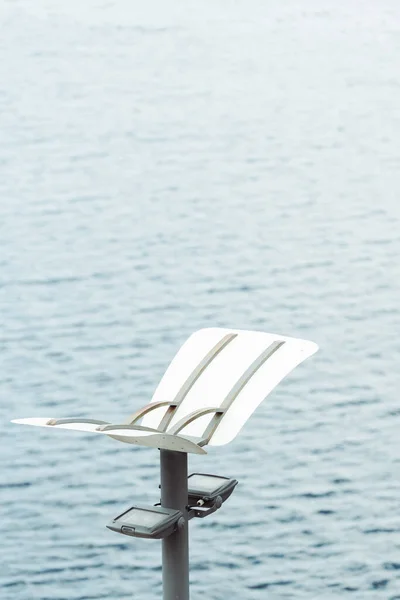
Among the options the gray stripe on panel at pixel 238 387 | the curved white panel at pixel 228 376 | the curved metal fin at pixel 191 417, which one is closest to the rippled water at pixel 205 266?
the curved white panel at pixel 228 376

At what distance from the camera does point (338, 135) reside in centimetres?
1988

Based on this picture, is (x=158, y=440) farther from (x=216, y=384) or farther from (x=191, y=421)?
(x=216, y=384)

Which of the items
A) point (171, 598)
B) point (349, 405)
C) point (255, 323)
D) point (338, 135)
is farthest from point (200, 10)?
point (171, 598)

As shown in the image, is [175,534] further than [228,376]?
No

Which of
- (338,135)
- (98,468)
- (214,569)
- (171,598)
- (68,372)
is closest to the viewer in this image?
(171,598)

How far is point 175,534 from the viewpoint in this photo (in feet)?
20.1

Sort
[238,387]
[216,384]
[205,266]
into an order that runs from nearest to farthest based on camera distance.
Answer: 1. [238,387]
2. [216,384]
3. [205,266]

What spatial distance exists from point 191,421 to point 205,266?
924 cm

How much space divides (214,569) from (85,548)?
905mm

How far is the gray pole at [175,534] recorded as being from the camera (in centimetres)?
611

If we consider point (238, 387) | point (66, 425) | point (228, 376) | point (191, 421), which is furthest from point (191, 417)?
point (66, 425)

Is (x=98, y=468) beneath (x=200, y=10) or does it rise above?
beneath

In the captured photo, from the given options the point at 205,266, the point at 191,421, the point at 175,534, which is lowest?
the point at 205,266

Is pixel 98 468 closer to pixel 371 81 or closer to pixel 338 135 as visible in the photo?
pixel 338 135
